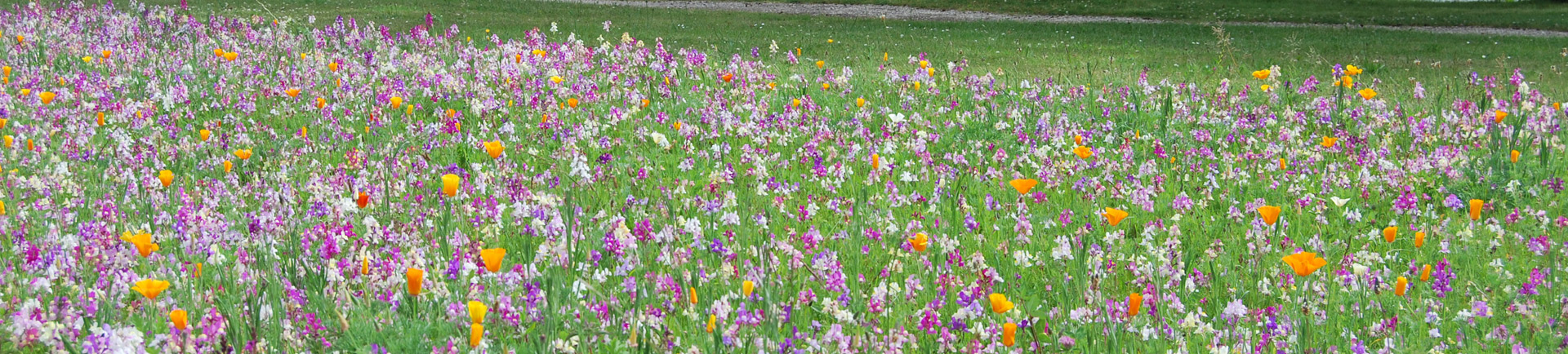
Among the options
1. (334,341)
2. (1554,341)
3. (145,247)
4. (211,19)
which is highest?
(211,19)

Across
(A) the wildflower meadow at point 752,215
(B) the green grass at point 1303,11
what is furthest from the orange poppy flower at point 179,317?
(B) the green grass at point 1303,11

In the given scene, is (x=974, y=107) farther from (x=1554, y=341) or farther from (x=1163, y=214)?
(x=1554, y=341)

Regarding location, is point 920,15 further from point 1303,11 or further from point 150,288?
point 150,288

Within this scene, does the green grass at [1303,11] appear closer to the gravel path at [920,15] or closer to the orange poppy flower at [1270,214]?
the gravel path at [920,15]

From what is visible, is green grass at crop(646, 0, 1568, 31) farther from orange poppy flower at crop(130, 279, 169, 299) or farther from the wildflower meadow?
orange poppy flower at crop(130, 279, 169, 299)

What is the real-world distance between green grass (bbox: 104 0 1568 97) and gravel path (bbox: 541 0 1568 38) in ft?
5.34

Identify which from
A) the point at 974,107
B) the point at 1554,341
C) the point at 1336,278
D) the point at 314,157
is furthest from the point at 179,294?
the point at 974,107

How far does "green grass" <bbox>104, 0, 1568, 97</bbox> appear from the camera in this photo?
43.5 ft

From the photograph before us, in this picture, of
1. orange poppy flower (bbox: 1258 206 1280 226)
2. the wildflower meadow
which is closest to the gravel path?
the wildflower meadow

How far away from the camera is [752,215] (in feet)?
16.7

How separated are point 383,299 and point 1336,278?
10.6ft

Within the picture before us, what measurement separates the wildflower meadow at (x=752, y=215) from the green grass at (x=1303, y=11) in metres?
19.2

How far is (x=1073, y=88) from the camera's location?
9070 millimetres

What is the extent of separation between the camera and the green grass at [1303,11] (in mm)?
26828
